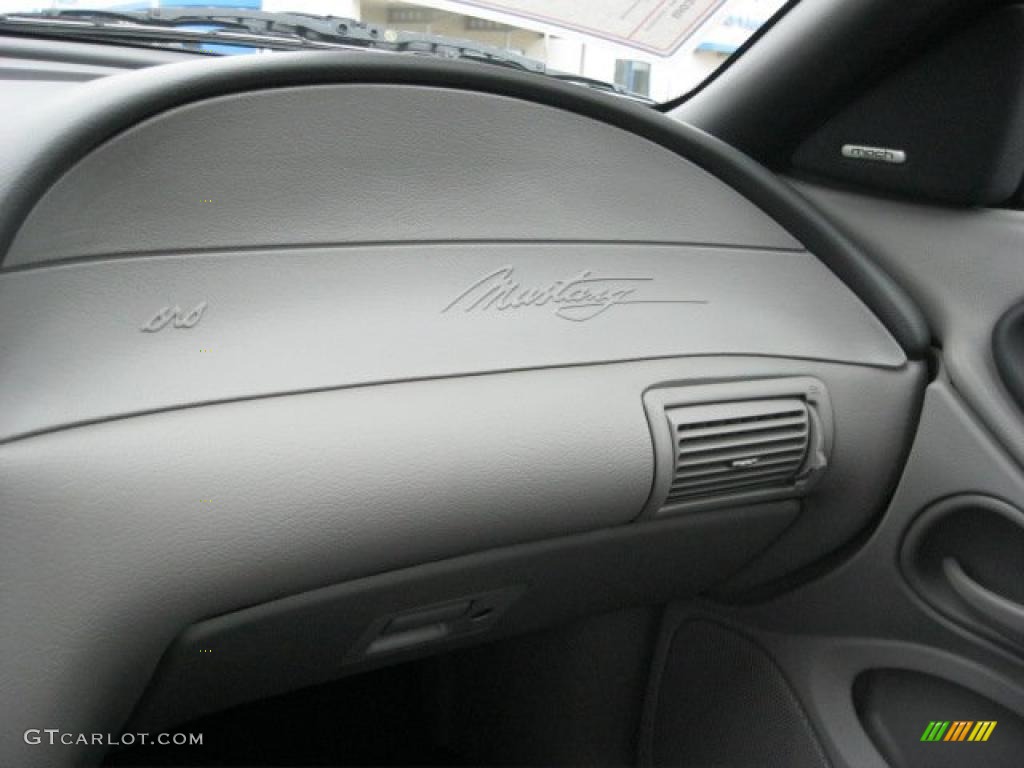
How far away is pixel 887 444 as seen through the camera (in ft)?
5.51

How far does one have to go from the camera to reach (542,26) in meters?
1.66

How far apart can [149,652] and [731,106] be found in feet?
4.01

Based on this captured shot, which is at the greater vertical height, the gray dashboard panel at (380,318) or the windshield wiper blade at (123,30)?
the windshield wiper blade at (123,30)

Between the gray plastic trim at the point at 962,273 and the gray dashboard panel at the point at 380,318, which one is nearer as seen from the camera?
the gray dashboard panel at the point at 380,318

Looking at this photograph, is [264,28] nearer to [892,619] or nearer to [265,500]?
[265,500]

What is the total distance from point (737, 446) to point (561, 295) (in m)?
0.32

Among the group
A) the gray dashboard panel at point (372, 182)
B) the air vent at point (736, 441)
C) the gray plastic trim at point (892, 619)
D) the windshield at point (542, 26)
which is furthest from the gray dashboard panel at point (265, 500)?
the windshield at point (542, 26)

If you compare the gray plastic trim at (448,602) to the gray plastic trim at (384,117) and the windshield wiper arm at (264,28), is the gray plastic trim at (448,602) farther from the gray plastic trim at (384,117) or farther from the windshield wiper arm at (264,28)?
the windshield wiper arm at (264,28)

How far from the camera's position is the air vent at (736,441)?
1482 millimetres

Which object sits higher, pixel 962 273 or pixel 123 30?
pixel 123 30

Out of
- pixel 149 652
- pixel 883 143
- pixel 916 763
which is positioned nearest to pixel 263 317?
pixel 149 652

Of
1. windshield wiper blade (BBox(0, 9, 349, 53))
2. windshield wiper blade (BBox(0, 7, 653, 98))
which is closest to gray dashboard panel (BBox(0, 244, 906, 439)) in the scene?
windshield wiper blade (BBox(0, 7, 653, 98))

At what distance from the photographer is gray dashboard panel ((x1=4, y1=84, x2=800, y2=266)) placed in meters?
1.15

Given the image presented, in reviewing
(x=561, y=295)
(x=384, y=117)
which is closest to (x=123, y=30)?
(x=384, y=117)
